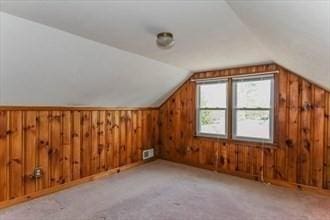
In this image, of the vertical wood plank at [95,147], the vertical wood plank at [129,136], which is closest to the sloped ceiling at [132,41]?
the vertical wood plank at [95,147]

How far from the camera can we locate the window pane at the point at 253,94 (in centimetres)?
364

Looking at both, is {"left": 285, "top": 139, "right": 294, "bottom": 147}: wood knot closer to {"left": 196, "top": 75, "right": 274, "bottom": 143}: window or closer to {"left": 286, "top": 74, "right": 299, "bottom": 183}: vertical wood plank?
{"left": 286, "top": 74, "right": 299, "bottom": 183}: vertical wood plank

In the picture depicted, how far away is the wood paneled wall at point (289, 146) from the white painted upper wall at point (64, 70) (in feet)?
4.86

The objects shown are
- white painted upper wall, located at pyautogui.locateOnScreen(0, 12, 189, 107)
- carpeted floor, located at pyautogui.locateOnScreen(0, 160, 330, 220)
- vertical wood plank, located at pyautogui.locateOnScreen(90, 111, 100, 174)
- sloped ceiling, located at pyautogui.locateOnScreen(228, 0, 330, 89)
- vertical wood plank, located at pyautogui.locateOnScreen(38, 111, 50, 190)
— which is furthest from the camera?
vertical wood plank, located at pyautogui.locateOnScreen(90, 111, 100, 174)

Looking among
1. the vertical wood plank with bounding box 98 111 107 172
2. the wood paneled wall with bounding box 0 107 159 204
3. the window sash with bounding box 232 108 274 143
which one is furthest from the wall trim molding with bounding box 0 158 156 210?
the window sash with bounding box 232 108 274 143

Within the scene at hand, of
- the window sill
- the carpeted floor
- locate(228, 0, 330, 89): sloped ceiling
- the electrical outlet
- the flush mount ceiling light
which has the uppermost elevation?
the flush mount ceiling light

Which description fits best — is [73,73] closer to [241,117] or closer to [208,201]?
[208,201]

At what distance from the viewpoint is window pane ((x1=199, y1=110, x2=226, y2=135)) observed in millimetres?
4176

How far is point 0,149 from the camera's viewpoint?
271 cm

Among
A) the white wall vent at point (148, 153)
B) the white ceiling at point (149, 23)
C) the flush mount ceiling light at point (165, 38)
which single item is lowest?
the white wall vent at point (148, 153)

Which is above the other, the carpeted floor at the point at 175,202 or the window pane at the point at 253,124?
the window pane at the point at 253,124

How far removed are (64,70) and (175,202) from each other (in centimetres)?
214

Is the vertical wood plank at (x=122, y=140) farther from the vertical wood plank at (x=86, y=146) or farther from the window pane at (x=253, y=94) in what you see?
the window pane at (x=253, y=94)

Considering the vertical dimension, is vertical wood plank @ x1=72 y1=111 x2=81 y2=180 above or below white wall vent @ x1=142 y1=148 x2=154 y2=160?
above
